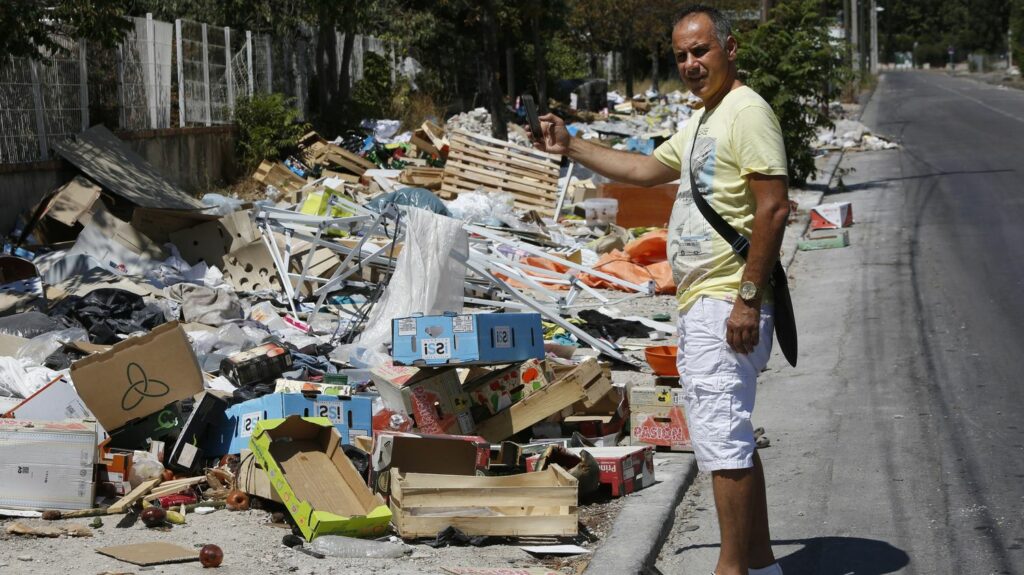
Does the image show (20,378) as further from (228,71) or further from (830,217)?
(228,71)

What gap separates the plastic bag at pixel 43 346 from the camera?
6965 mm

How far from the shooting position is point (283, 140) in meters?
18.1

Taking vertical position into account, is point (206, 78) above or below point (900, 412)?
above

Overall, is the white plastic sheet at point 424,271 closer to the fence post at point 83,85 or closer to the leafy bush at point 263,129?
the fence post at point 83,85

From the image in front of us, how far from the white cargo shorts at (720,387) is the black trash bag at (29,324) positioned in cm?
525

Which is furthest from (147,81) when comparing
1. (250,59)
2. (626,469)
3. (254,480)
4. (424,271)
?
(626,469)

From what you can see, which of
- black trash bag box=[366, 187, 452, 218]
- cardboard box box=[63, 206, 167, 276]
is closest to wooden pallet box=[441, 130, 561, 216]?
black trash bag box=[366, 187, 452, 218]

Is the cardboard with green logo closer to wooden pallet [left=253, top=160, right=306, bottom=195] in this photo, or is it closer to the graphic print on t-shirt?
the graphic print on t-shirt

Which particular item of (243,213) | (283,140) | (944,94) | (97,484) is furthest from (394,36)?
(944,94)

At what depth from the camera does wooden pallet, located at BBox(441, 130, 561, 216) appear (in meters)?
15.5

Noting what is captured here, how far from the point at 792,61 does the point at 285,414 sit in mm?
14336

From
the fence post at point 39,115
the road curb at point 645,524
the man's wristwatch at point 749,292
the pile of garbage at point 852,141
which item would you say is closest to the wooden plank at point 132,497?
the road curb at point 645,524

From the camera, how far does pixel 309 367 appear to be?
7.45 meters

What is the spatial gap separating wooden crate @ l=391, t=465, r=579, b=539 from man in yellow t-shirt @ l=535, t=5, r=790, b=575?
1017mm
